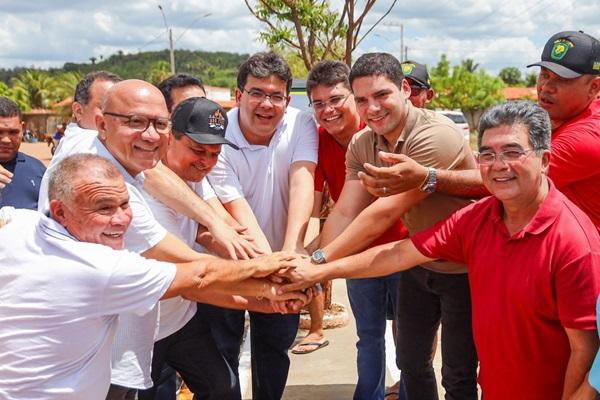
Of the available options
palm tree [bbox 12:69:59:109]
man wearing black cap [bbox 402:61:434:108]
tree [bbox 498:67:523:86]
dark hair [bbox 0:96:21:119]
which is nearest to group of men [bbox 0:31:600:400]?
dark hair [bbox 0:96:21:119]

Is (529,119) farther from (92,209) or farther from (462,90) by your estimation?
(462,90)

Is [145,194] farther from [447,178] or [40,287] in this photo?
[447,178]

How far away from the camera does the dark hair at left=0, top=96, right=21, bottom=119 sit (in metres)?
4.62

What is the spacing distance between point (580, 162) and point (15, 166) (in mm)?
3731

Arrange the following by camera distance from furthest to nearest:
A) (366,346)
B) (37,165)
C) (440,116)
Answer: (37,165) < (366,346) < (440,116)

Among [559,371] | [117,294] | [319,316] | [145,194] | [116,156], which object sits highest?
[116,156]

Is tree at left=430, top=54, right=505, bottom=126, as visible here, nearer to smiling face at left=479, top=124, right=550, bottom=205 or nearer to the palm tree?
the palm tree

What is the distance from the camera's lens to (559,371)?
2555 millimetres

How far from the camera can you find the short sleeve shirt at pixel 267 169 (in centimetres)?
393

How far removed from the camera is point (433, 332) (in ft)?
12.2

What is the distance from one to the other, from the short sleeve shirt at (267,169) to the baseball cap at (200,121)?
19.4 inches

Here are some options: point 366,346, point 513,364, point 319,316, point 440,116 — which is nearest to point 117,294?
point 513,364

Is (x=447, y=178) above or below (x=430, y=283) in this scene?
above

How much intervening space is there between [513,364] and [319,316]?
11.1 ft
